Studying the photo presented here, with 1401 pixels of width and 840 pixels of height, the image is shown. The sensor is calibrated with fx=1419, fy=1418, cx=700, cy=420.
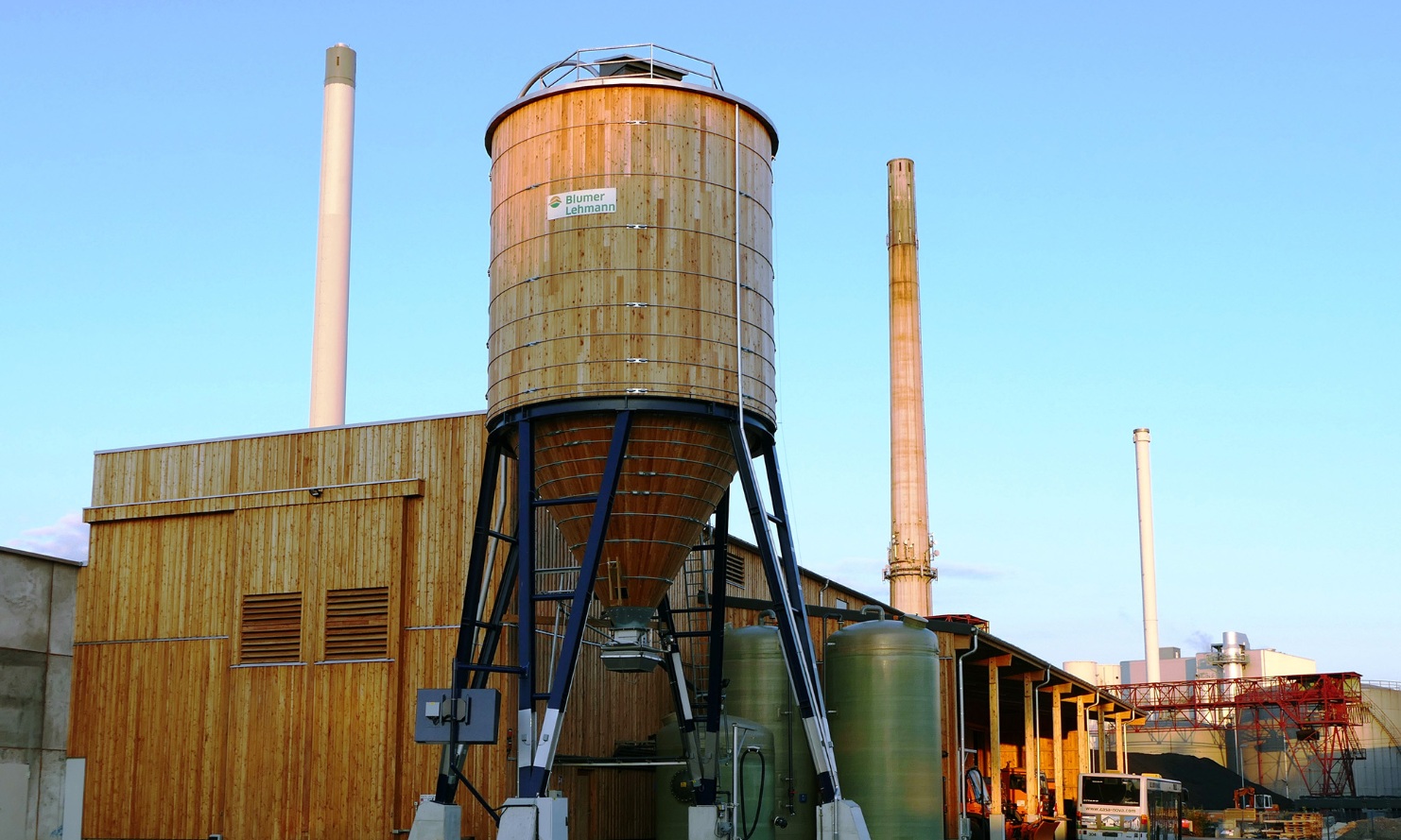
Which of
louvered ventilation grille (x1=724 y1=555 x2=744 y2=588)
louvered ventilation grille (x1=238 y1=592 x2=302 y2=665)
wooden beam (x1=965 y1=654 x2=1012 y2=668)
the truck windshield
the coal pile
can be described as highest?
louvered ventilation grille (x1=724 y1=555 x2=744 y2=588)

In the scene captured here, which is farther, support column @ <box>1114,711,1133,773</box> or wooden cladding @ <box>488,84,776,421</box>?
support column @ <box>1114,711,1133,773</box>

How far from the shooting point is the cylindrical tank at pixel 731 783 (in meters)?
24.9

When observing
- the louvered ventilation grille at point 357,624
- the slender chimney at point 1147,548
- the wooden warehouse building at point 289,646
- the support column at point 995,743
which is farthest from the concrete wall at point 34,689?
the slender chimney at point 1147,548

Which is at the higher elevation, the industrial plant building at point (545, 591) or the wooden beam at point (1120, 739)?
the industrial plant building at point (545, 591)

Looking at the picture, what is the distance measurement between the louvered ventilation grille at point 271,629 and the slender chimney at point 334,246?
11.5m

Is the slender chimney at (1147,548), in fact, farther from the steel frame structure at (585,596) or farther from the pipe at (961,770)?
the steel frame structure at (585,596)

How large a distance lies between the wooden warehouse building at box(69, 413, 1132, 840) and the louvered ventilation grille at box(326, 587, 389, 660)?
0.04 metres

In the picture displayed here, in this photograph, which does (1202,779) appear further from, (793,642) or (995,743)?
(793,642)

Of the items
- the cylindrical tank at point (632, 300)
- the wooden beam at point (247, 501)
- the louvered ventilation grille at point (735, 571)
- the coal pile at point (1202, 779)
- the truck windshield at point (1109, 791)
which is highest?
the cylindrical tank at point (632, 300)

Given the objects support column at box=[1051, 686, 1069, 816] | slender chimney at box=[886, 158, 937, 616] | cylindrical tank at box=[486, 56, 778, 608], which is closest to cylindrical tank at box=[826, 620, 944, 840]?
cylindrical tank at box=[486, 56, 778, 608]

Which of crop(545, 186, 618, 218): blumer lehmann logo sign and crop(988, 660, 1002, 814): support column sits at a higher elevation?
crop(545, 186, 618, 218): blumer lehmann logo sign

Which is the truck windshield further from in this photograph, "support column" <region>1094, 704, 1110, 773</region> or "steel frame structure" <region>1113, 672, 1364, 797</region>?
"steel frame structure" <region>1113, 672, 1364, 797</region>

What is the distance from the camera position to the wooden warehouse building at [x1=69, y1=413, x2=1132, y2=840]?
85.0 feet

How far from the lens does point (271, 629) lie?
27.4 meters
